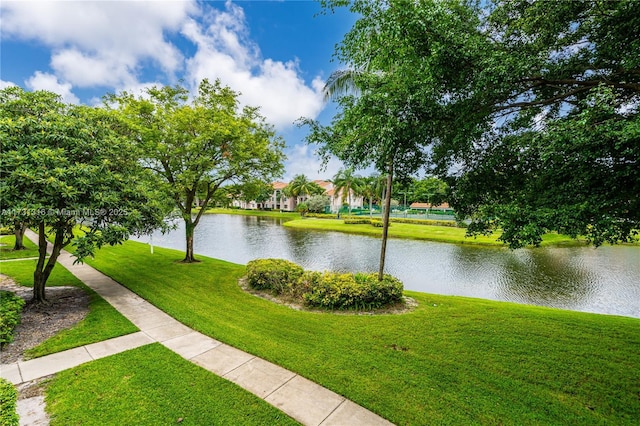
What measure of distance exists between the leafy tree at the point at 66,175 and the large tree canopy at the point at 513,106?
6132 millimetres

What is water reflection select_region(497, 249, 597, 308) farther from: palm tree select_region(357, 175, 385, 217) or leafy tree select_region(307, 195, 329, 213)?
leafy tree select_region(307, 195, 329, 213)

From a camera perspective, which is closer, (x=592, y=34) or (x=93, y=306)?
(x=592, y=34)

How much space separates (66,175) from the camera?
6.23 m

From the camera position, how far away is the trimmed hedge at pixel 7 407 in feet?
9.78

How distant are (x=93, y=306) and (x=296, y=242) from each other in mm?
17549

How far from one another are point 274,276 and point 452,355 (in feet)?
19.3

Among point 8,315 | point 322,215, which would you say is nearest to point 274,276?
point 8,315

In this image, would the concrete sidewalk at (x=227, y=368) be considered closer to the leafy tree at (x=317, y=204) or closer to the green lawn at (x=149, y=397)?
the green lawn at (x=149, y=397)

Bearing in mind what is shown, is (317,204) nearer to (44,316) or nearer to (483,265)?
(483,265)

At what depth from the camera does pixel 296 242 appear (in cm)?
2488

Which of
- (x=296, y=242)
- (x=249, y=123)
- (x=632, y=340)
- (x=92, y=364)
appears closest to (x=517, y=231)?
(x=632, y=340)

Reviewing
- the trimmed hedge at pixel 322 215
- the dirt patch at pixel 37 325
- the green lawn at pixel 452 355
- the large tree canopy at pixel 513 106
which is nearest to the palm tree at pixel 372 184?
the trimmed hedge at pixel 322 215

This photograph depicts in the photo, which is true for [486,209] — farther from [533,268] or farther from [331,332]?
[533,268]

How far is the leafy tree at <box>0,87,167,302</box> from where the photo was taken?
5.95 metres
